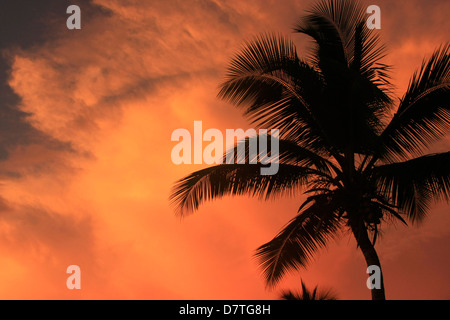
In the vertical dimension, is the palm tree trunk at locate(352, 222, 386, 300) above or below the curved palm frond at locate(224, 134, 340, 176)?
below

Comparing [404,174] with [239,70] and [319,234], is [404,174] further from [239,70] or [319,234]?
[239,70]

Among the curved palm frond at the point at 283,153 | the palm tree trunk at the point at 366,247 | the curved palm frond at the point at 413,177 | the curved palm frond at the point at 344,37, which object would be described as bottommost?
Result: the palm tree trunk at the point at 366,247

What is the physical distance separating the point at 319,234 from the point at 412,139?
118 inches

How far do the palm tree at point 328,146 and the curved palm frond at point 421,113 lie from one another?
21 millimetres

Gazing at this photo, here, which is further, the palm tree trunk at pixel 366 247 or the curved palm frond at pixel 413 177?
the palm tree trunk at pixel 366 247

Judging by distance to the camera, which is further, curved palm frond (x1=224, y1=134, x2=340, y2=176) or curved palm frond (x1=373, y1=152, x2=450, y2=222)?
curved palm frond (x1=224, y1=134, x2=340, y2=176)

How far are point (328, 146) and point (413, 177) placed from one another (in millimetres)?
1997

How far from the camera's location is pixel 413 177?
31.8ft

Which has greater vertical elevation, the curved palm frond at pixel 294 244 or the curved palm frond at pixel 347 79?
the curved palm frond at pixel 347 79

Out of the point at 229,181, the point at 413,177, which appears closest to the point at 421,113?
the point at 413,177

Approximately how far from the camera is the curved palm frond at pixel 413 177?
9516 mm

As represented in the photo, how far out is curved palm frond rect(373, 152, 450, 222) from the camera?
31.2 feet

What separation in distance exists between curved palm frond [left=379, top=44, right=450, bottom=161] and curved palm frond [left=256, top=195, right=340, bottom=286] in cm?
A: 207

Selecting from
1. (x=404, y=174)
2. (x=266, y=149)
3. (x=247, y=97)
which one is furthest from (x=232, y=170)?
(x=404, y=174)
